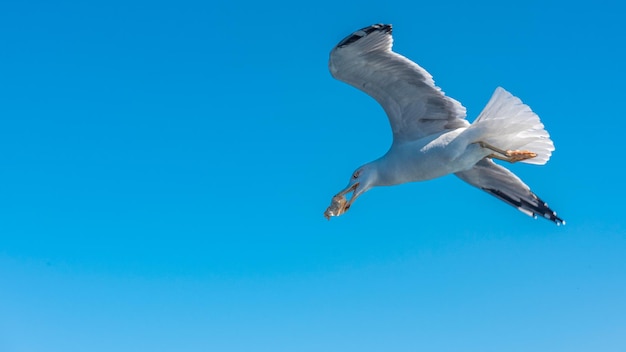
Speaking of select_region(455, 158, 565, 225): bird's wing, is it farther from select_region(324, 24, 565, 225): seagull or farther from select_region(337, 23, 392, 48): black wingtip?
select_region(337, 23, 392, 48): black wingtip

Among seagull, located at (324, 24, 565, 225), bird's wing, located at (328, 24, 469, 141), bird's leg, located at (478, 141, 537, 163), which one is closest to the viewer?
bird's wing, located at (328, 24, 469, 141)

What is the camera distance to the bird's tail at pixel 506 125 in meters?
11.1

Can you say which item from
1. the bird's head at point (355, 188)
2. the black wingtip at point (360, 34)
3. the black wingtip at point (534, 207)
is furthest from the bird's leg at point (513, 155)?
the black wingtip at point (360, 34)

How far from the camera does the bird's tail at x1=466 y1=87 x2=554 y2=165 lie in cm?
1111

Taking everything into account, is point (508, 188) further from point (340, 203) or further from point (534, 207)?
point (340, 203)

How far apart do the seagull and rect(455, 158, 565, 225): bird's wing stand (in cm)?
65

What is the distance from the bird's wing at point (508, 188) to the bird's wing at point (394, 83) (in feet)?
3.77

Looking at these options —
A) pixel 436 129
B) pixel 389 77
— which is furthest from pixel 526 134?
pixel 389 77

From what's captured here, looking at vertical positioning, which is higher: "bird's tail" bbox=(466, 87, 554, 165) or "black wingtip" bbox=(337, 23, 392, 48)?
"black wingtip" bbox=(337, 23, 392, 48)

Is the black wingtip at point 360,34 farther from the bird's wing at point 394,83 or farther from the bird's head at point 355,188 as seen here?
the bird's head at point 355,188

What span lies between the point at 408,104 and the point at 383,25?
4.11 ft

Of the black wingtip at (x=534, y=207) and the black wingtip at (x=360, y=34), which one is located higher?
the black wingtip at (x=360, y=34)

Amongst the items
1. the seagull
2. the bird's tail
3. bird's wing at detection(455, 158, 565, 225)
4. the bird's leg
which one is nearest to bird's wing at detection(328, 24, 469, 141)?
the seagull

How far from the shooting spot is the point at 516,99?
442 inches
